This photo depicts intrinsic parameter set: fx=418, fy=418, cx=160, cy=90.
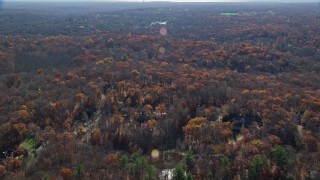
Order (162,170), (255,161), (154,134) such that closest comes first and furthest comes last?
(255,161) < (162,170) < (154,134)

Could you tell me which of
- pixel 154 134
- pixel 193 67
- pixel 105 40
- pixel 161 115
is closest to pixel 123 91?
pixel 161 115

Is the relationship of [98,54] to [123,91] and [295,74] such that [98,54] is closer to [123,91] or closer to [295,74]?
[123,91]

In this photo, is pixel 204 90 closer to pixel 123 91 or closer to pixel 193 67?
pixel 123 91

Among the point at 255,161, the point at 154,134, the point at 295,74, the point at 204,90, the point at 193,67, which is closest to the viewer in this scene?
the point at 255,161

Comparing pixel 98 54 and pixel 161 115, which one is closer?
pixel 161 115

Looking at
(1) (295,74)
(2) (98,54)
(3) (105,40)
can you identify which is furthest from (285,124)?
(3) (105,40)

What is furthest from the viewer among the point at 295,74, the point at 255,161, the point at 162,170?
the point at 295,74
